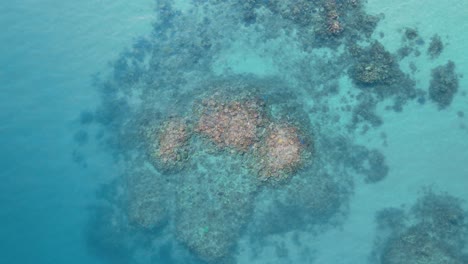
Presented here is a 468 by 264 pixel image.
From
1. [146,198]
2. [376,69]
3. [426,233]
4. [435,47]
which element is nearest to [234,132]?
[146,198]

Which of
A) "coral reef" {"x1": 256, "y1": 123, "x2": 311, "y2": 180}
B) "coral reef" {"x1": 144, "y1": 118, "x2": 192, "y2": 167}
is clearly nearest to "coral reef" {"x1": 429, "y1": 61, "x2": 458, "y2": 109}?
"coral reef" {"x1": 256, "y1": 123, "x2": 311, "y2": 180}

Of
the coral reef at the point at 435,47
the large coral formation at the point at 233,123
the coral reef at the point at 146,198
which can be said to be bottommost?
the coral reef at the point at 146,198

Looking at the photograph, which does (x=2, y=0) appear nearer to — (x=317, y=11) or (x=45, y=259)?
(x=45, y=259)

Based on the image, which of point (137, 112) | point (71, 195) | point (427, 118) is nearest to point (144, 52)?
point (137, 112)

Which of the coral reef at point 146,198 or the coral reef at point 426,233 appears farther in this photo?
the coral reef at point 146,198

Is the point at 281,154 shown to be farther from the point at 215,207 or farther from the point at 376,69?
the point at 376,69

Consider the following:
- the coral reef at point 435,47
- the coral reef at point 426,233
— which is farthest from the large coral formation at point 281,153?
the coral reef at point 435,47

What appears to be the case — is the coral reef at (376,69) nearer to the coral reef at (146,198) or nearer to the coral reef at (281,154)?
the coral reef at (281,154)
